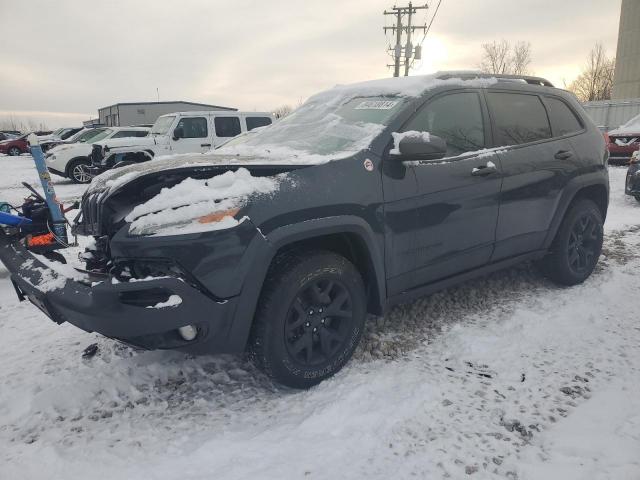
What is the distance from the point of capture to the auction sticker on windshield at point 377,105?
10.0 ft

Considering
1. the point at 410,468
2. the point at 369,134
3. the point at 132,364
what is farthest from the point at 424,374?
the point at 132,364

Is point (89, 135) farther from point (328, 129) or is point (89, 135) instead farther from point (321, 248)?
point (321, 248)

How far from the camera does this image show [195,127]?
11422mm

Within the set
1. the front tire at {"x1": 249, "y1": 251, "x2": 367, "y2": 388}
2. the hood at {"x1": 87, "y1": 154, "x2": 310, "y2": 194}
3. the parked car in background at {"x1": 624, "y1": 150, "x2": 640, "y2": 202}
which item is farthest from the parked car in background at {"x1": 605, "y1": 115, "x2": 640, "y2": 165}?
the hood at {"x1": 87, "y1": 154, "x2": 310, "y2": 194}

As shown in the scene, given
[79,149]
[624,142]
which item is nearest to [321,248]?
[79,149]

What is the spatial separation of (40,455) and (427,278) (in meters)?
2.34

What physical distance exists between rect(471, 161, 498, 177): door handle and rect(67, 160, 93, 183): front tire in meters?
13.2

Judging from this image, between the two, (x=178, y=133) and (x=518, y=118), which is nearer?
(x=518, y=118)

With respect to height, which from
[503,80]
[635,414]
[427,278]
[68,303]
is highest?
[503,80]

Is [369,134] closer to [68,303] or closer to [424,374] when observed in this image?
[424,374]

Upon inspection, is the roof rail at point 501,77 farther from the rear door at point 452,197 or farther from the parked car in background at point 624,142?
the parked car in background at point 624,142

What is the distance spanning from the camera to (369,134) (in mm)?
2859

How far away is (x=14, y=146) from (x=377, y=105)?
32.0 m

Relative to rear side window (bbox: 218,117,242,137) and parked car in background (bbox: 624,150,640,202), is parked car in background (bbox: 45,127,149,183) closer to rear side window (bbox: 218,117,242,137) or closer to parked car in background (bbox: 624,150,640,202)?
rear side window (bbox: 218,117,242,137)
